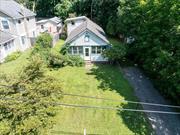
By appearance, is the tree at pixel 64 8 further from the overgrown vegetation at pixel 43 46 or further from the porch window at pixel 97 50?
the porch window at pixel 97 50

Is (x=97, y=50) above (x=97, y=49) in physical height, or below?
below

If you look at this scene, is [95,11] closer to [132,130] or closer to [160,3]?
[160,3]

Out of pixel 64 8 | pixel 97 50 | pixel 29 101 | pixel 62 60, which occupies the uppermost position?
pixel 64 8

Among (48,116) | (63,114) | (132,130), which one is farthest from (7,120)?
(132,130)

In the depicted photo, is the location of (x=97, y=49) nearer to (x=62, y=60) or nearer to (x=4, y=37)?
(x=62, y=60)

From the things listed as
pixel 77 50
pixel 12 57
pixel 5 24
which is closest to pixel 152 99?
pixel 77 50

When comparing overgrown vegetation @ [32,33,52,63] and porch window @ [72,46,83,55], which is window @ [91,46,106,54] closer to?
porch window @ [72,46,83,55]

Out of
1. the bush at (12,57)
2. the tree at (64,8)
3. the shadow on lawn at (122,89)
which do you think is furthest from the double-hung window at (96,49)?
the tree at (64,8)

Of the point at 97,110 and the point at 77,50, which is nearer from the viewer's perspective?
the point at 97,110
